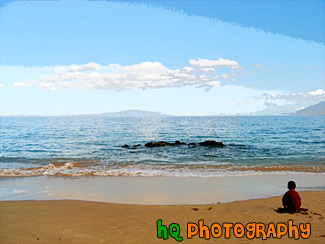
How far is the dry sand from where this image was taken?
20.7 ft

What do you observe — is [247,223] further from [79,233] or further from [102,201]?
[102,201]

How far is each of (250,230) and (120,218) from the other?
355cm

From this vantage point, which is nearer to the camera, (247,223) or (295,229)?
(295,229)

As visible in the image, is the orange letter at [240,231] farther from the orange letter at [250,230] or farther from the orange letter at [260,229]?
the orange letter at [260,229]

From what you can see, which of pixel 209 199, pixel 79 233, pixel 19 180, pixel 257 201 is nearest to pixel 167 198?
pixel 209 199

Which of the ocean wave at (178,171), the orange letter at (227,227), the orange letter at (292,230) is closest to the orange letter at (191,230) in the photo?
the orange letter at (227,227)

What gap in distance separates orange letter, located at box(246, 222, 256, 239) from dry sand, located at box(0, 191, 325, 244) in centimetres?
19

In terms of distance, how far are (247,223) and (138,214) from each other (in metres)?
3.14

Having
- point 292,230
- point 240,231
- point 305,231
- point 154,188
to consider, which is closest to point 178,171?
point 154,188

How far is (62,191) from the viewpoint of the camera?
11.3 meters

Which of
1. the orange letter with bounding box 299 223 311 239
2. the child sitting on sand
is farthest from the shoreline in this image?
the orange letter with bounding box 299 223 311 239

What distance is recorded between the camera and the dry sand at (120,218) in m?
6.32

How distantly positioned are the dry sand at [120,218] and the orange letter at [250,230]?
19 centimetres

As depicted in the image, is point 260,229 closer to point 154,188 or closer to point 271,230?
point 271,230
